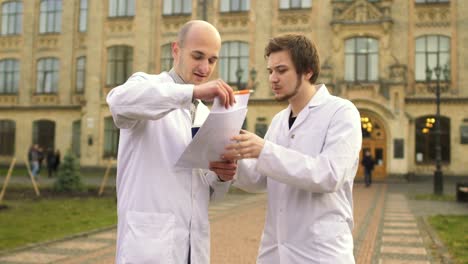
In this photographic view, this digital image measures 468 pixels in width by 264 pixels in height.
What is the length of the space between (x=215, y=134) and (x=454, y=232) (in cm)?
943

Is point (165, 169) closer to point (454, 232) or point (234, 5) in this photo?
point (454, 232)

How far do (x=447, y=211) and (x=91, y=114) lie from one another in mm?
A: 23432

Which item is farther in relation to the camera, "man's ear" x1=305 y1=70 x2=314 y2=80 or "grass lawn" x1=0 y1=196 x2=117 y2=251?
"grass lawn" x1=0 y1=196 x2=117 y2=251

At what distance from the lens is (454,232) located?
412 inches

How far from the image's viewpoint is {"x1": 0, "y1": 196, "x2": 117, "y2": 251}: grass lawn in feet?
31.2

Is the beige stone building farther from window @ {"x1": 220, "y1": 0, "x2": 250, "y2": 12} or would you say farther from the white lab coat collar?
the white lab coat collar

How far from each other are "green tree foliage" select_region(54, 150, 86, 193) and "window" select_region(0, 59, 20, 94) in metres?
20.5

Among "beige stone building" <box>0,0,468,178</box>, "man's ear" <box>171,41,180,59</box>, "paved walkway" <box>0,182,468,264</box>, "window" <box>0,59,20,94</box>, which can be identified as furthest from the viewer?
"window" <box>0,59,20,94</box>

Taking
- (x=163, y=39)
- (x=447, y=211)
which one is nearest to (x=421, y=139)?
(x=447, y=211)

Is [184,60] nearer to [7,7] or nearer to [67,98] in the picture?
[67,98]

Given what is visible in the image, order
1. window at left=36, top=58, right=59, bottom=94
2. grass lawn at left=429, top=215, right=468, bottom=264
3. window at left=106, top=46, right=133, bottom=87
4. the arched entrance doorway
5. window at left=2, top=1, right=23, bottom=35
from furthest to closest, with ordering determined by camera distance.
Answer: window at left=2, top=1, right=23, bottom=35 < window at left=36, top=58, right=59, bottom=94 < window at left=106, top=46, right=133, bottom=87 < the arched entrance doorway < grass lawn at left=429, top=215, right=468, bottom=264

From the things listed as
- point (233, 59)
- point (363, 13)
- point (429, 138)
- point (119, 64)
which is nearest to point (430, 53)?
point (363, 13)

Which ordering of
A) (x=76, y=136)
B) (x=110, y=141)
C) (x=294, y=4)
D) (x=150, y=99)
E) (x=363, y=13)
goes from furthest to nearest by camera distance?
(x=76, y=136), (x=110, y=141), (x=294, y=4), (x=363, y=13), (x=150, y=99)

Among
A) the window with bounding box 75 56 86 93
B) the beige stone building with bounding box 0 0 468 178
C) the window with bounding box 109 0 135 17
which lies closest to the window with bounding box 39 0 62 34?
the beige stone building with bounding box 0 0 468 178
